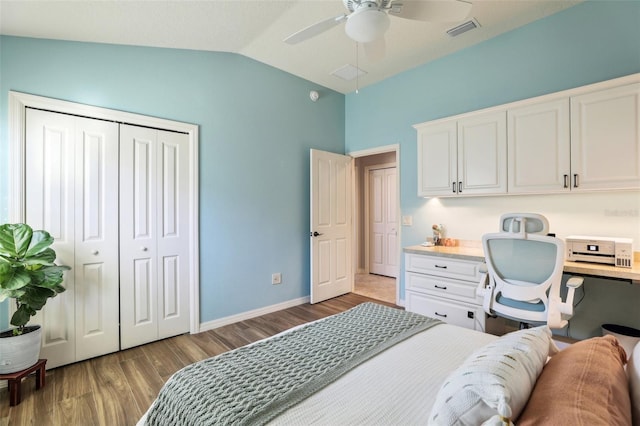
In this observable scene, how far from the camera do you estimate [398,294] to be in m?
3.77

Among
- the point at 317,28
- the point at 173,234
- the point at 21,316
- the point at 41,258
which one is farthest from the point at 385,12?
the point at 21,316

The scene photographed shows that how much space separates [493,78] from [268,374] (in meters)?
3.42

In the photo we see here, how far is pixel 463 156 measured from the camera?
2939mm

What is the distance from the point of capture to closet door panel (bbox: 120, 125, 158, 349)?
8.46 ft

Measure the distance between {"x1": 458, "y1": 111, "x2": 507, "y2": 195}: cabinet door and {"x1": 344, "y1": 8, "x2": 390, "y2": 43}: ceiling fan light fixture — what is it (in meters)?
1.62

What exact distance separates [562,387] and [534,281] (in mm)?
1611

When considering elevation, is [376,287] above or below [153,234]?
below

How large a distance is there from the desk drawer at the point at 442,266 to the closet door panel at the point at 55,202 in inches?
120

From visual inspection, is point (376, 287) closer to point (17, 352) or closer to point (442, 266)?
point (442, 266)

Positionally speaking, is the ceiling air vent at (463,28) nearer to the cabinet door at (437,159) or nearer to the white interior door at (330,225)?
the cabinet door at (437,159)

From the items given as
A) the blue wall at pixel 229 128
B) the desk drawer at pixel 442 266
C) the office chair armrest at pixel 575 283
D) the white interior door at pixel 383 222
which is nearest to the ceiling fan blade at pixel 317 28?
the blue wall at pixel 229 128

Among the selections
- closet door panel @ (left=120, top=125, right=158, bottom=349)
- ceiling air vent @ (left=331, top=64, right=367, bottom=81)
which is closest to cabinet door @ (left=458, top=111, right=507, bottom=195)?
ceiling air vent @ (left=331, top=64, right=367, bottom=81)

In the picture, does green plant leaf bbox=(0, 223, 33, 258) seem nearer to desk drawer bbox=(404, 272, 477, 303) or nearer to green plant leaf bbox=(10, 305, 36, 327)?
green plant leaf bbox=(10, 305, 36, 327)

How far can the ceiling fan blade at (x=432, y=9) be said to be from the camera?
1.67 m
